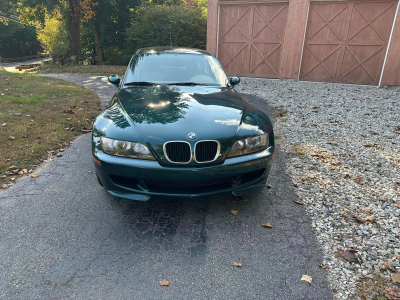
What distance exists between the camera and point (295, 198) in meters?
3.19

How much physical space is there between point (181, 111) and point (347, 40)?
10.6 meters

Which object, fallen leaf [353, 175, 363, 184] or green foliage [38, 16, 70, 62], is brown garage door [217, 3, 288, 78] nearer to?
fallen leaf [353, 175, 363, 184]

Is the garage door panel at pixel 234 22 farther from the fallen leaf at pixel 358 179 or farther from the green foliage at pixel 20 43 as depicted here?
the green foliage at pixel 20 43

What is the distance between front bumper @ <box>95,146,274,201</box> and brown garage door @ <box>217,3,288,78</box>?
10360mm

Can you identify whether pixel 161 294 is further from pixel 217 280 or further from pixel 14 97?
pixel 14 97

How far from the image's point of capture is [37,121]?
17.5ft

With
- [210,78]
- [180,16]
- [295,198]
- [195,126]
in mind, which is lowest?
[295,198]

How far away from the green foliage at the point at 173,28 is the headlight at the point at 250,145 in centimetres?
1422

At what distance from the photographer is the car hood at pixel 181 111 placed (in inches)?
98.0

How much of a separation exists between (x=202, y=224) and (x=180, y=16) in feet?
51.5

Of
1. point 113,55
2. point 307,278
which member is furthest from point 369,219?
point 113,55

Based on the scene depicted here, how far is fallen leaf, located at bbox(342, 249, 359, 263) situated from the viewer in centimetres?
225

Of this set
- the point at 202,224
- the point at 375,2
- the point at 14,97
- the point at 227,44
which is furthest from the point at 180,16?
the point at 202,224

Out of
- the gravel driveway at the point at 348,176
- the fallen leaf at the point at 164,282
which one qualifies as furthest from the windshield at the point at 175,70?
the fallen leaf at the point at 164,282
